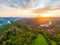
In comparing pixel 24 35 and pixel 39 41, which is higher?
pixel 24 35

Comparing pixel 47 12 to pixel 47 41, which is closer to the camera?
pixel 47 41

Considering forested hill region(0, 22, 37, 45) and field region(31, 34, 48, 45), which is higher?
forested hill region(0, 22, 37, 45)

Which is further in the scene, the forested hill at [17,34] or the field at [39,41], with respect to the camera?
the field at [39,41]

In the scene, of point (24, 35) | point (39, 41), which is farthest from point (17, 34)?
point (39, 41)

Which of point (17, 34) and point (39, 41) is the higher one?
point (17, 34)

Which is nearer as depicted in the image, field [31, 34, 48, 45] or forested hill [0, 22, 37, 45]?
forested hill [0, 22, 37, 45]

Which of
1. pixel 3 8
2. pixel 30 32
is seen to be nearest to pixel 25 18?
pixel 30 32

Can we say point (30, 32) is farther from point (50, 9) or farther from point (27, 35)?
point (50, 9)

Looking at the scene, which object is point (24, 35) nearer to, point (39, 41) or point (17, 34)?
point (17, 34)

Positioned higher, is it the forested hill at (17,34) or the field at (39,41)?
the forested hill at (17,34)

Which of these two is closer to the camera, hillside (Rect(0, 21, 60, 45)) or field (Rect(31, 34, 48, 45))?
hillside (Rect(0, 21, 60, 45))

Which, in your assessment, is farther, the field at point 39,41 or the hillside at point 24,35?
the field at point 39,41
